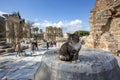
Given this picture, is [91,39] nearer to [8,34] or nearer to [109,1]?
[109,1]

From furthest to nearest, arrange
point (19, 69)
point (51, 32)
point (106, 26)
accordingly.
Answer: point (51, 32) → point (106, 26) → point (19, 69)

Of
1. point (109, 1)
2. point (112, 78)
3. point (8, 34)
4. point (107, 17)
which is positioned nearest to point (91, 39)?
point (107, 17)

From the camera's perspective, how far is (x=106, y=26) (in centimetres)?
1027

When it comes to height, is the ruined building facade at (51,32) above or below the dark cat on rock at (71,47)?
above

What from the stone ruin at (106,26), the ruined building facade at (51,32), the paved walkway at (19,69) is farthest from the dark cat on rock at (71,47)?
the ruined building facade at (51,32)

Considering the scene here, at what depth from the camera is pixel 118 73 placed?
4293 millimetres

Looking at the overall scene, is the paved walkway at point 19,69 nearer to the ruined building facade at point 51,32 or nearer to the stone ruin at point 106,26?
the stone ruin at point 106,26

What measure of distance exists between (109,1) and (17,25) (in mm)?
17217

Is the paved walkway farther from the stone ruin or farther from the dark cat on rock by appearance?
the stone ruin

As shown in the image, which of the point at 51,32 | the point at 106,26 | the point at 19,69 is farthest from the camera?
the point at 51,32

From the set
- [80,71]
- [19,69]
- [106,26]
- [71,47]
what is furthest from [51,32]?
[80,71]

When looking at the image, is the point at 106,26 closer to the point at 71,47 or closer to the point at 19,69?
the point at 19,69

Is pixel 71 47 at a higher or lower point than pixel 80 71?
higher

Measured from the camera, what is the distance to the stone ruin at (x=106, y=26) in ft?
30.8
